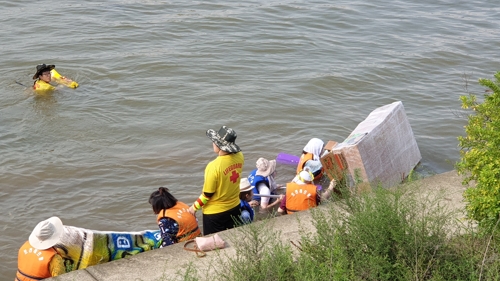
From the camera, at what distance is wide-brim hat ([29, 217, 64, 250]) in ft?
20.2

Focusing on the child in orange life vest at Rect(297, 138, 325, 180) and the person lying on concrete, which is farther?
the child in orange life vest at Rect(297, 138, 325, 180)

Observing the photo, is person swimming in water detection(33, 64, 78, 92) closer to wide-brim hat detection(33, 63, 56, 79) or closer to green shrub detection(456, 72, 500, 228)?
wide-brim hat detection(33, 63, 56, 79)

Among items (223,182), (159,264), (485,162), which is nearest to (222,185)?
(223,182)

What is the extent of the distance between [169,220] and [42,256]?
4.65ft

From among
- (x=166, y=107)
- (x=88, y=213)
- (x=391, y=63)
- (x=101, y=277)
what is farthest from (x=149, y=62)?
(x=101, y=277)

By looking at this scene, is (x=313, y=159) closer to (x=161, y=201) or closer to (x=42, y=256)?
(x=161, y=201)

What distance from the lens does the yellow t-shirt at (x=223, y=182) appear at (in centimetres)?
727

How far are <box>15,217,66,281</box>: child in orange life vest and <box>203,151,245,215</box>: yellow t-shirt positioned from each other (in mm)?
1680

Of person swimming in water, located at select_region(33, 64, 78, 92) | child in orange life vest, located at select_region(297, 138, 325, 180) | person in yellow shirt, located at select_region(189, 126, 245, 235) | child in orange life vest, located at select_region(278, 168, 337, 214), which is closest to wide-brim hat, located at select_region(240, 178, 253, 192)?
child in orange life vest, located at select_region(278, 168, 337, 214)

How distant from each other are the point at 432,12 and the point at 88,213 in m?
15.2

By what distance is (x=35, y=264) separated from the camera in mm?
6207

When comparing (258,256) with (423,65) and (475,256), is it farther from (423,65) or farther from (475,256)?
(423,65)

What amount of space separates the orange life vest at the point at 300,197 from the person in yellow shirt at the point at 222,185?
85 cm

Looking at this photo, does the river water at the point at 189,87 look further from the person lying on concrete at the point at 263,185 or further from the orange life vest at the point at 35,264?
the orange life vest at the point at 35,264
